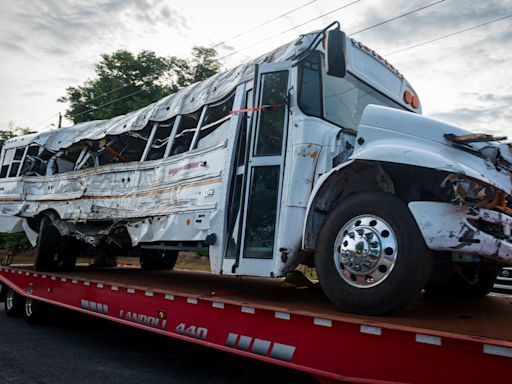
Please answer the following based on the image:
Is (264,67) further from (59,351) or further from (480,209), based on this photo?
(59,351)

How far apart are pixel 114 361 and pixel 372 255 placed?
3177 mm

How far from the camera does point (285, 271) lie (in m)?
3.88

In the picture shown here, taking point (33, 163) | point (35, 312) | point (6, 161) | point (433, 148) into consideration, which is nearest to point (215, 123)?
point (433, 148)

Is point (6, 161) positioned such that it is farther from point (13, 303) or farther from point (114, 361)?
point (114, 361)

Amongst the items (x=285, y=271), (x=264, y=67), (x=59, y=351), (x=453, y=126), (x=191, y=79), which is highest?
(x=191, y=79)

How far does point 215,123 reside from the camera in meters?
5.20

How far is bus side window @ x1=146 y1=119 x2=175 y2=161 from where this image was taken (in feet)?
20.1

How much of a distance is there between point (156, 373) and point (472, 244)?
10.3ft

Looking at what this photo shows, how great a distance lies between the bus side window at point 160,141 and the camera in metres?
6.13

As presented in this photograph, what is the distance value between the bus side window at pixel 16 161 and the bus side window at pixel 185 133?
461 centimetres

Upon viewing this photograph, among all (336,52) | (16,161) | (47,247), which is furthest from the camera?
(16,161)

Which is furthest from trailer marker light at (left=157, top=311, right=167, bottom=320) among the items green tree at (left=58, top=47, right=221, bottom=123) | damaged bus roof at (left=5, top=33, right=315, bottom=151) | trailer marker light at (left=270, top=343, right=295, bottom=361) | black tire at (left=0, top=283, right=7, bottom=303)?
green tree at (left=58, top=47, right=221, bottom=123)

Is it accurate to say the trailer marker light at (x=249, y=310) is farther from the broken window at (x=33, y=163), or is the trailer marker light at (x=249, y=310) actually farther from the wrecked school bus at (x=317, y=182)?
the broken window at (x=33, y=163)

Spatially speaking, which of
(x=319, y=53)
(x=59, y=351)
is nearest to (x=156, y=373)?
(x=59, y=351)
